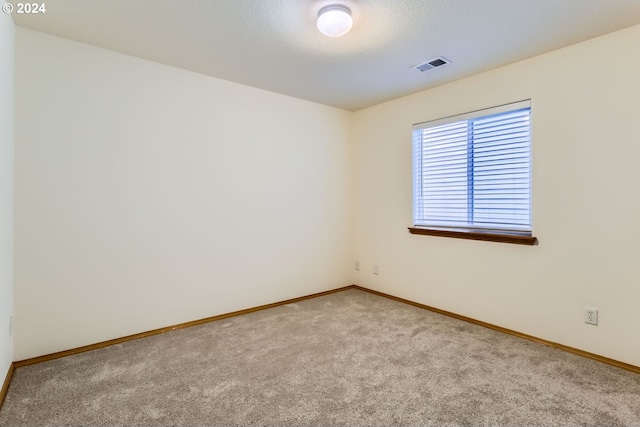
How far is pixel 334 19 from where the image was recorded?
6.48 feet

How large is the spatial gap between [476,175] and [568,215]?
2.81ft

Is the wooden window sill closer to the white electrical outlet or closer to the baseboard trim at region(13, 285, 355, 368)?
the white electrical outlet

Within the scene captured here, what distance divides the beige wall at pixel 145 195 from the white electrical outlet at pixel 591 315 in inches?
103

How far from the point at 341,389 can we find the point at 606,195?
7.51 ft

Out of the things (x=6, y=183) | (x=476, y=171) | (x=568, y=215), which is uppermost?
(x=476, y=171)

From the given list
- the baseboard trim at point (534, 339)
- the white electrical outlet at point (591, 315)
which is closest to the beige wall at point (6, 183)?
the baseboard trim at point (534, 339)

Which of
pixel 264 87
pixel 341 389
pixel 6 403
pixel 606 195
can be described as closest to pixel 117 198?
pixel 6 403

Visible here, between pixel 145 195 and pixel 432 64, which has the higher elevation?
pixel 432 64

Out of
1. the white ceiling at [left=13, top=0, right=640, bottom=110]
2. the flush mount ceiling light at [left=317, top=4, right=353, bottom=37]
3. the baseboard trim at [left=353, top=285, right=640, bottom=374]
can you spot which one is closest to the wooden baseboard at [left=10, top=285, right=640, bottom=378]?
the baseboard trim at [left=353, top=285, right=640, bottom=374]

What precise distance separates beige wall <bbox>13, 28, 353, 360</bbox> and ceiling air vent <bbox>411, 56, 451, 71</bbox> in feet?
4.75

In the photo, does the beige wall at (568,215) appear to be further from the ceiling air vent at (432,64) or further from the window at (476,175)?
the ceiling air vent at (432,64)

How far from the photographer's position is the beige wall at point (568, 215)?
223 centimetres

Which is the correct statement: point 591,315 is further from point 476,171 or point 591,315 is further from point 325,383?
point 325,383

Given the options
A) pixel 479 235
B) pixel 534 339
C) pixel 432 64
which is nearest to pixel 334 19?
pixel 432 64
